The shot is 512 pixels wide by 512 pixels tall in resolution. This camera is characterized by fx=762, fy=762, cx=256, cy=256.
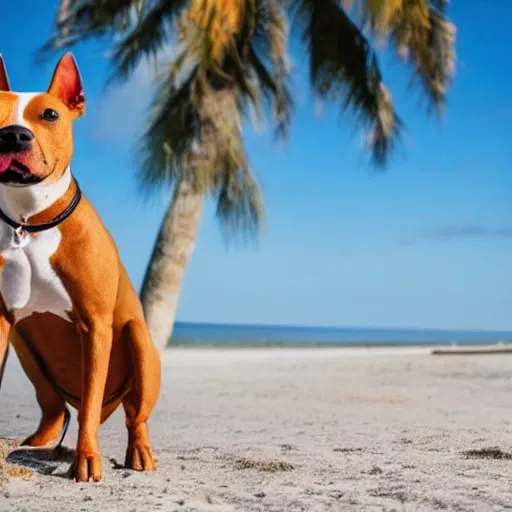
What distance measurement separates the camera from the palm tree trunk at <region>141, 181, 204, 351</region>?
10.8m

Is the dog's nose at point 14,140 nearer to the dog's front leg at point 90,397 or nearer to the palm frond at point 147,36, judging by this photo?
the dog's front leg at point 90,397

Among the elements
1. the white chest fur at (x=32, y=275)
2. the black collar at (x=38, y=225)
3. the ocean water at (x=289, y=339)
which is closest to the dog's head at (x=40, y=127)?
the black collar at (x=38, y=225)

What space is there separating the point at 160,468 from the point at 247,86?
840 centimetres

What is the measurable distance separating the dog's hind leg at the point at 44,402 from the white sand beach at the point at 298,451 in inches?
3.9

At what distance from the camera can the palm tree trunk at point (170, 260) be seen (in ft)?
35.3

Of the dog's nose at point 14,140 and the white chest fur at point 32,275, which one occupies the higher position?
the dog's nose at point 14,140

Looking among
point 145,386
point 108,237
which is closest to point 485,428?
point 145,386

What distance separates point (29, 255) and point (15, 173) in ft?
1.24

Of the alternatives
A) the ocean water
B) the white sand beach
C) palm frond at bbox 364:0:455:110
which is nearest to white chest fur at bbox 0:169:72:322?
the white sand beach

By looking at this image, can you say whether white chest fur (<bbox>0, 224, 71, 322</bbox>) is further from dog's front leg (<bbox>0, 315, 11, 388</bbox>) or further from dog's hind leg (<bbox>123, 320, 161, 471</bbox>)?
dog's hind leg (<bbox>123, 320, 161, 471</bbox>)

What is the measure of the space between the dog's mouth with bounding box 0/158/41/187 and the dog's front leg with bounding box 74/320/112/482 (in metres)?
0.71

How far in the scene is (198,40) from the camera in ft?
35.4

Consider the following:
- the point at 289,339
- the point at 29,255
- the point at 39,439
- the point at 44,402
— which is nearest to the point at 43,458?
the point at 39,439

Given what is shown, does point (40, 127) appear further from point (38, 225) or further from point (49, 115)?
point (38, 225)
